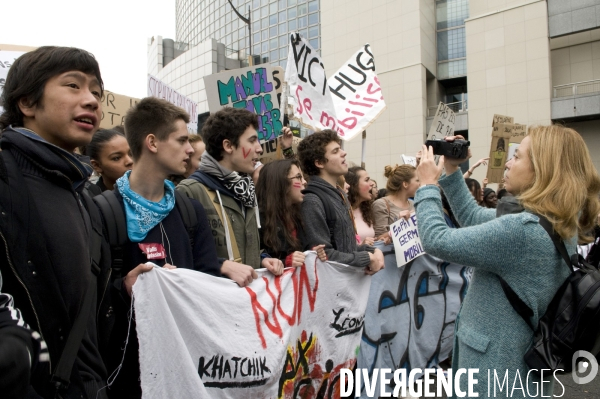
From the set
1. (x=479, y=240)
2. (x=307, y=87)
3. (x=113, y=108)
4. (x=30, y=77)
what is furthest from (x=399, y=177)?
(x=30, y=77)

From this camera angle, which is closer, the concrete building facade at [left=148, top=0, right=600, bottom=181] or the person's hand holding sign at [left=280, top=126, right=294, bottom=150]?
the person's hand holding sign at [left=280, top=126, right=294, bottom=150]

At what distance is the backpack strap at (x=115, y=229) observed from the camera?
1968 mm

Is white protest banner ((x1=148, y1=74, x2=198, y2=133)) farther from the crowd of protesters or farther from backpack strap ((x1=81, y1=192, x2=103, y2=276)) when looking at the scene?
backpack strap ((x1=81, y1=192, x2=103, y2=276))

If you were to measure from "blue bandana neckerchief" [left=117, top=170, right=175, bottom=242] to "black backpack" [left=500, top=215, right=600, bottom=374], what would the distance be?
5.42 feet

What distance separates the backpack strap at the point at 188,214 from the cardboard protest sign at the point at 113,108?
3656 millimetres

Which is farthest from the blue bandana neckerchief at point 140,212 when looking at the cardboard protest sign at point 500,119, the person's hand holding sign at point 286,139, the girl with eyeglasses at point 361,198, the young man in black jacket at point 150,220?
the cardboard protest sign at point 500,119

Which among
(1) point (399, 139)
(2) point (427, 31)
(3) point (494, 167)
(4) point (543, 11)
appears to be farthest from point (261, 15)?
(3) point (494, 167)

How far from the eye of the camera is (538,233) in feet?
6.17

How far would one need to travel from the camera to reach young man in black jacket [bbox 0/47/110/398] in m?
1.25

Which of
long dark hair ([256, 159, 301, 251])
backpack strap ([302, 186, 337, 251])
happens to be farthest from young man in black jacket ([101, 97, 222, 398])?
backpack strap ([302, 186, 337, 251])

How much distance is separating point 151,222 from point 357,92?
423 cm

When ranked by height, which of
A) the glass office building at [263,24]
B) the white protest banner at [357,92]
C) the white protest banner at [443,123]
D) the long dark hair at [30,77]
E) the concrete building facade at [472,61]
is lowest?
the long dark hair at [30,77]

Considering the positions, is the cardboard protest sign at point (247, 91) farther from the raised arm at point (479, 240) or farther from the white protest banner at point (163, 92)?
the raised arm at point (479, 240)

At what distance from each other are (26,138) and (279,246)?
197cm
